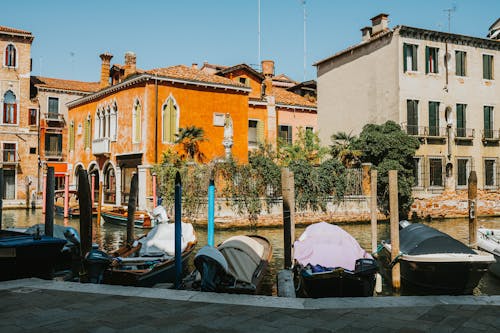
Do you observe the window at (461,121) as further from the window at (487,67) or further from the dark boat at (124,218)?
the dark boat at (124,218)

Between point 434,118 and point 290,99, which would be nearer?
point 434,118

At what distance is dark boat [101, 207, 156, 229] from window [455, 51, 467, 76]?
18.0 metres

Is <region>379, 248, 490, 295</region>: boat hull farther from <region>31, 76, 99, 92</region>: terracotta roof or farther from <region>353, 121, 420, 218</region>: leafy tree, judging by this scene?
<region>31, 76, 99, 92</region>: terracotta roof

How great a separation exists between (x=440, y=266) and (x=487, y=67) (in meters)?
21.1

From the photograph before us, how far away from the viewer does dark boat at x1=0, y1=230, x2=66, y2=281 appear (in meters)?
7.54

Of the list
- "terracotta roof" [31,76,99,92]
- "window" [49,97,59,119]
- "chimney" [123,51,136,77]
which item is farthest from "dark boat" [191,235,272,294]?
"terracotta roof" [31,76,99,92]

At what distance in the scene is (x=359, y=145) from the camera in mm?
23062

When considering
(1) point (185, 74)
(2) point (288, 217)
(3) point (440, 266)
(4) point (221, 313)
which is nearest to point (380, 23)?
(1) point (185, 74)

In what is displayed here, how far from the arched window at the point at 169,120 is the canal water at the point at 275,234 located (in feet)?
16.9

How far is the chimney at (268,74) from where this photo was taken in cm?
3045

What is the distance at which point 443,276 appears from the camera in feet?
28.9

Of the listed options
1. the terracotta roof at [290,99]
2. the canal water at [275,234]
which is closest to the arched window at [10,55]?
the canal water at [275,234]

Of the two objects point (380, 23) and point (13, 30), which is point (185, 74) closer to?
point (380, 23)

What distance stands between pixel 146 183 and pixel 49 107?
57.1 feet
